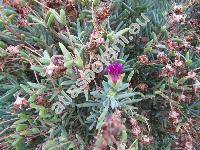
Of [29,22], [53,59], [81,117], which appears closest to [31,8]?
[29,22]

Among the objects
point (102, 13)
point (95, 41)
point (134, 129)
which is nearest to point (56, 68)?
point (95, 41)

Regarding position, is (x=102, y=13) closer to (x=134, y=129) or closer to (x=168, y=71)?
(x=168, y=71)

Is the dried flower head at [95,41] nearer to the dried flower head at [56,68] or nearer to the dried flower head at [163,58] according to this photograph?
the dried flower head at [56,68]

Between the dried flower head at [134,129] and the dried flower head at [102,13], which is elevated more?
the dried flower head at [102,13]

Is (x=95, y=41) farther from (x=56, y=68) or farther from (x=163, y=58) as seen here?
(x=163, y=58)

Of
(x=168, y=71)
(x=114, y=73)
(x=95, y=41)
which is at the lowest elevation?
(x=168, y=71)

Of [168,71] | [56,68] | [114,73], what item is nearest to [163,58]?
[168,71]

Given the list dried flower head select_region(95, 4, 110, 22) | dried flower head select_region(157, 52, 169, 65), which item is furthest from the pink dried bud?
dried flower head select_region(95, 4, 110, 22)

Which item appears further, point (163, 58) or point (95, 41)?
point (163, 58)

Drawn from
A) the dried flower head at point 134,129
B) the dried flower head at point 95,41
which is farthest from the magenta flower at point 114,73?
the dried flower head at point 134,129

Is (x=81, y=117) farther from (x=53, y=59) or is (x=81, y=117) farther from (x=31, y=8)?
(x=31, y=8)

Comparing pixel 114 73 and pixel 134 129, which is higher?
pixel 114 73
